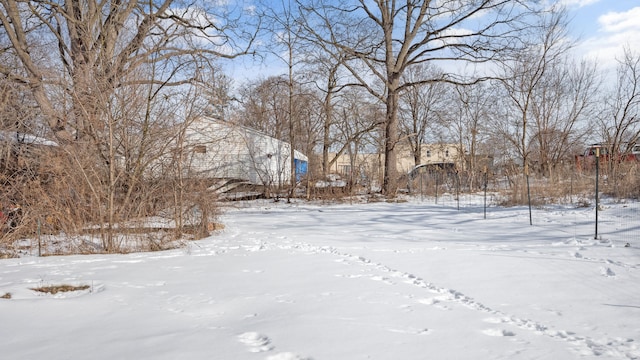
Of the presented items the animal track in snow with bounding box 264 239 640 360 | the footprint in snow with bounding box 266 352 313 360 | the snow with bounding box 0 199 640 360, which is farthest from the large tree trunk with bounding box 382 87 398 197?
the footprint in snow with bounding box 266 352 313 360

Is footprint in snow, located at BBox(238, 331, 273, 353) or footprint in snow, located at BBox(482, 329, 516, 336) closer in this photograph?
footprint in snow, located at BBox(238, 331, 273, 353)

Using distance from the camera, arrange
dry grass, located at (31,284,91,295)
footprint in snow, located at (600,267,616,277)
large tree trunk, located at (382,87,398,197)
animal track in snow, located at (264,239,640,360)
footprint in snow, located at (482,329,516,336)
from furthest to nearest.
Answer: large tree trunk, located at (382,87,398,197) → footprint in snow, located at (600,267,616,277) → dry grass, located at (31,284,91,295) → footprint in snow, located at (482,329,516,336) → animal track in snow, located at (264,239,640,360)

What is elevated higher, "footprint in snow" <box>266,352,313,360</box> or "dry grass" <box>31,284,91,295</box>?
"dry grass" <box>31,284,91,295</box>

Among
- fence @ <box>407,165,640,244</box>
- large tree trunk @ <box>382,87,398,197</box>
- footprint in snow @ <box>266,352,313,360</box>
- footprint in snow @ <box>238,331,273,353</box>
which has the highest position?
large tree trunk @ <box>382,87,398,197</box>

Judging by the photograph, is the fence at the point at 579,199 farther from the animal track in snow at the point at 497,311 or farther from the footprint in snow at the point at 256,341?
the footprint in snow at the point at 256,341

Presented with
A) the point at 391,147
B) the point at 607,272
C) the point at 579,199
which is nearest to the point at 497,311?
the point at 607,272

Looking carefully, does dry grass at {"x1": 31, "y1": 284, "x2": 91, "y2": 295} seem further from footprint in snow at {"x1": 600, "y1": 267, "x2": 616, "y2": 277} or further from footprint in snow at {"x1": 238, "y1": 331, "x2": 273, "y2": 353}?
footprint in snow at {"x1": 600, "y1": 267, "x2": 616, "y2": 277}

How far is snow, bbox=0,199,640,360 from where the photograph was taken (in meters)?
3.34

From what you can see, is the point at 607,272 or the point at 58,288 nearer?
the point at 58,288

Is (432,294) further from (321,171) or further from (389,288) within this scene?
(321,171)

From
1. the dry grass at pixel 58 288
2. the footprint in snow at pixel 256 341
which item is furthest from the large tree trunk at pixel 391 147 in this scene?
the footprint in snow at pixel 256 341

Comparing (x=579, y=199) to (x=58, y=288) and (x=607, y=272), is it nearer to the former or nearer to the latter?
(x=607, y=272)

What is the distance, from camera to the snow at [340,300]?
3336mm

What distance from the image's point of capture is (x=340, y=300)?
4.66m
